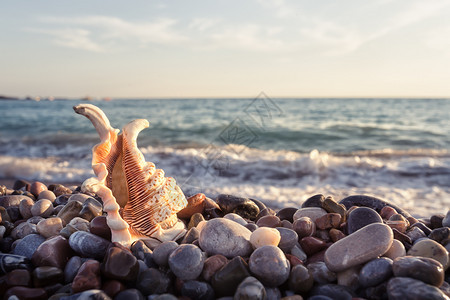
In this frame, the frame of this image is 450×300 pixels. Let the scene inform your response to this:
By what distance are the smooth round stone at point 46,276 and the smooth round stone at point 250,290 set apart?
44.0 inches

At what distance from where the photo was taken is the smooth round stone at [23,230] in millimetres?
2805

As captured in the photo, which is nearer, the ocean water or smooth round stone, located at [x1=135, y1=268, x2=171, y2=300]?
smooth round stone, located at [x1=135, y1=268, x2=171, y2=300]

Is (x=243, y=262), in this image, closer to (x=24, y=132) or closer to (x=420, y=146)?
(x=420, y=146)

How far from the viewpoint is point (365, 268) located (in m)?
2.09

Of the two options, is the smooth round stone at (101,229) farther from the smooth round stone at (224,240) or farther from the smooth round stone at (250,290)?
the smooth round stone at (250,290)

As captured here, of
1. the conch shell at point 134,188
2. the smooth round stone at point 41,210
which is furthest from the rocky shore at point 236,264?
the smooth round stone at point 41,210

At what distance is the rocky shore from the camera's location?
78.1 inches

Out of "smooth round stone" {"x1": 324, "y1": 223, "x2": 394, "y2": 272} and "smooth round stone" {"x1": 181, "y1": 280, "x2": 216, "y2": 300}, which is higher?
"smooth round stone" {"x1": 324, "y1": 223, "x2": 394, "y2": 272}

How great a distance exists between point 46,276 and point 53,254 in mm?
176

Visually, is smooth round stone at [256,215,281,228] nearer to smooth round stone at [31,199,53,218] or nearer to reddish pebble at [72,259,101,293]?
reddish pebble at [72,259,101,293]

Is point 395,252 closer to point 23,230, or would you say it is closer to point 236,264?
point 236,264

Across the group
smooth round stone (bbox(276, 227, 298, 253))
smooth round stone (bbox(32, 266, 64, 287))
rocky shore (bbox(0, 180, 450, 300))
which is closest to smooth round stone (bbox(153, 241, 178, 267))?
rocky shore (bbox(0, 180, 450, 300))

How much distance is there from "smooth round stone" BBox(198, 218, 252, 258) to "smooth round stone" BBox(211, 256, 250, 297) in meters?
0.24

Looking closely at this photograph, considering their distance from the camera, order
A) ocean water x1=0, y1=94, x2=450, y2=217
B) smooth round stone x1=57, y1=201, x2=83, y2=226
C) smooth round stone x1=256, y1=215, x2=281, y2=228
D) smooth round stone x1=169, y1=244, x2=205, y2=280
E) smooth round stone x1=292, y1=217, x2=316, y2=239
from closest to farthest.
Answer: smooth round stone x1=169, y1=244, x2=205, y2=280
smooth round stone x1=292, y1=217, x2=316, y2=239
smooth round stone x1=256, y1=215, x2=281, y2=228
smooth round stone x1=57, y1=201, x2=83, y2=226
ocean water x1=0, y1=94, x2=450, y2=217
